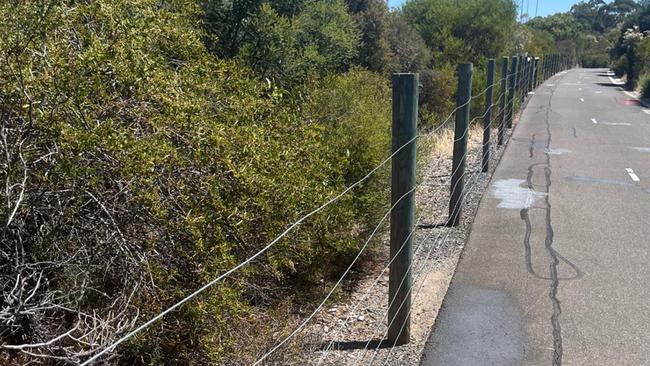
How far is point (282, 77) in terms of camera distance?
9609 mm

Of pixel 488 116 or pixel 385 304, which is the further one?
pixel 488 116

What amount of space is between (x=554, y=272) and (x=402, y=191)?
2704 mm

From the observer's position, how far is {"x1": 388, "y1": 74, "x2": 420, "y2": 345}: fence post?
4.39 meters

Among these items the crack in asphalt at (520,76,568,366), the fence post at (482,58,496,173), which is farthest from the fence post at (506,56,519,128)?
the crack in asphalt at (520,76,568,366)

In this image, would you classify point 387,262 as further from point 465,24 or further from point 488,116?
point 465,24

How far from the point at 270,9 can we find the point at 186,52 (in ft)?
14.4

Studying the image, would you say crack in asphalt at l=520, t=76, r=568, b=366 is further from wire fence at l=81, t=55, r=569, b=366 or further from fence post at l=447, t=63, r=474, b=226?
fence post at l=447, t=63, r=474, b=226

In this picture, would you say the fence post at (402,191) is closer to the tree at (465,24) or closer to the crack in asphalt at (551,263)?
the crack in asphalt at (551,263)

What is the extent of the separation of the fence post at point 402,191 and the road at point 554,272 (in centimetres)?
51

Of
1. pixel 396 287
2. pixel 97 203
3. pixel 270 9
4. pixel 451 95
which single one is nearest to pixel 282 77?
pixel 270 9

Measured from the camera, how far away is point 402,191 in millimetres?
4480

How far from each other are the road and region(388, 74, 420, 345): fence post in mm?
513

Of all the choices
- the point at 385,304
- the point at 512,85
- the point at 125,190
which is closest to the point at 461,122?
A: the point at 385,304

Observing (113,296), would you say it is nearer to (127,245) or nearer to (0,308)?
(127,245)
